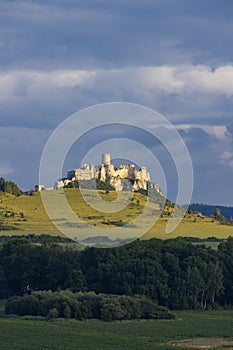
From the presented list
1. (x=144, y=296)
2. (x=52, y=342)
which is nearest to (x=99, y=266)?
(x=144, y=296)

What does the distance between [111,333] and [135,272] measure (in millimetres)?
32825

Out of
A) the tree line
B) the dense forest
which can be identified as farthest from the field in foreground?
the dense forest

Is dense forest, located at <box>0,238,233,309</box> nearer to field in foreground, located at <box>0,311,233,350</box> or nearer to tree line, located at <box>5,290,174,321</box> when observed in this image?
tree line, located at <box>5,290,174,321</box>

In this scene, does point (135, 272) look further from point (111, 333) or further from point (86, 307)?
point (111, 333)

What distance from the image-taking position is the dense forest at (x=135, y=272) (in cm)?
12006

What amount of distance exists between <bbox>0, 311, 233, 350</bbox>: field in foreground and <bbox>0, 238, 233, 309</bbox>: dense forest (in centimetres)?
1214

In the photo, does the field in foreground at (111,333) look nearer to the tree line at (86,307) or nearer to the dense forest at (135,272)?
the tree line at (86,307)

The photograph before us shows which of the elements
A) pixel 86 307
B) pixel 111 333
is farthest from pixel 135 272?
pixel 111 333

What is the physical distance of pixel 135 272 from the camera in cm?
12238

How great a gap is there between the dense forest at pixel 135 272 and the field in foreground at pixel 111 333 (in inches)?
478

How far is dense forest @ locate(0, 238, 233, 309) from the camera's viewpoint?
4727 inches

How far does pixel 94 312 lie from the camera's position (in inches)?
4154

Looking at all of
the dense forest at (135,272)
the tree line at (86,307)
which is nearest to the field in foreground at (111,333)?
the tree line at (86,307)

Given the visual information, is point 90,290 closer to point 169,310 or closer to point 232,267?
point 169,310
